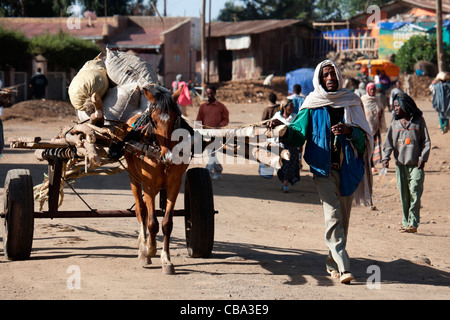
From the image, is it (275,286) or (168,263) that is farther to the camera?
(168,263)

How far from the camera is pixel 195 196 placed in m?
7.73

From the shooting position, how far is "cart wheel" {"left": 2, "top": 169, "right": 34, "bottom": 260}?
294 inches

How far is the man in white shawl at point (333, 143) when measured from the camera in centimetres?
675

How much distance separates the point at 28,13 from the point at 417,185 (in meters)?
48.6

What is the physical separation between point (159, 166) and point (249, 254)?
1863mm

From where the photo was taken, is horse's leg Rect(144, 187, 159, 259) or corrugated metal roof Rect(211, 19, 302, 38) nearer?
horse's leg Rect(144, 187, 159, 259)

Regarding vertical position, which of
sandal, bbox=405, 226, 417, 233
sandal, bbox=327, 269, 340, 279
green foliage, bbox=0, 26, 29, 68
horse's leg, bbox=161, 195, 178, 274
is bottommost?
sandal, bbox=405, 226, 417, 233

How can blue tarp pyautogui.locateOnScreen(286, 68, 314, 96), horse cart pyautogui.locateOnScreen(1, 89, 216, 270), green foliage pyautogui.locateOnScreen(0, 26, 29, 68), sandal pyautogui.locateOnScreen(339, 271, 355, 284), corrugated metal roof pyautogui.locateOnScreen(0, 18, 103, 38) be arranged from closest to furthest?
1. sandal pyautogui.locateOnScreen(339, 271, 355, 284)
2. horse cart pyautogui.locateOnScreen(1, 89, 216, 270)
3. blue tarp pyautogui.locateOnScreen(286, 68, 314, 96)
4. green foliage pyautogui.locateOnScreen(0, 26, 29, 68)
5. corrugated metal roof pyautogui.locateOnScreen(0, 18, 103, 38)

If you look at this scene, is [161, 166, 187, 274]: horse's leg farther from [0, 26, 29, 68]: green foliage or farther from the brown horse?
[0, 26, 29, 68]: green foliage

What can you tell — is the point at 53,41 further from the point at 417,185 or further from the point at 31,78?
the point at 417,185

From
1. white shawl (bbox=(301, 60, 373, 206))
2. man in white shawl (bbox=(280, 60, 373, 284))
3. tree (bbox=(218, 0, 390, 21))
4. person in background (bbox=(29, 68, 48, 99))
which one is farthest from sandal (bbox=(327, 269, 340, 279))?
tree (bbox=(218, 0, 390, 21))

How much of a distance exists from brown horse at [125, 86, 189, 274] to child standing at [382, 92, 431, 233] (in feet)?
13.8

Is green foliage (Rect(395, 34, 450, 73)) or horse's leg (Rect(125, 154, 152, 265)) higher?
green foliage (Rect(395, 34, 450, 73))

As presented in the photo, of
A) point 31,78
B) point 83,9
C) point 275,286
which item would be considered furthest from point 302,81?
point 83,9
